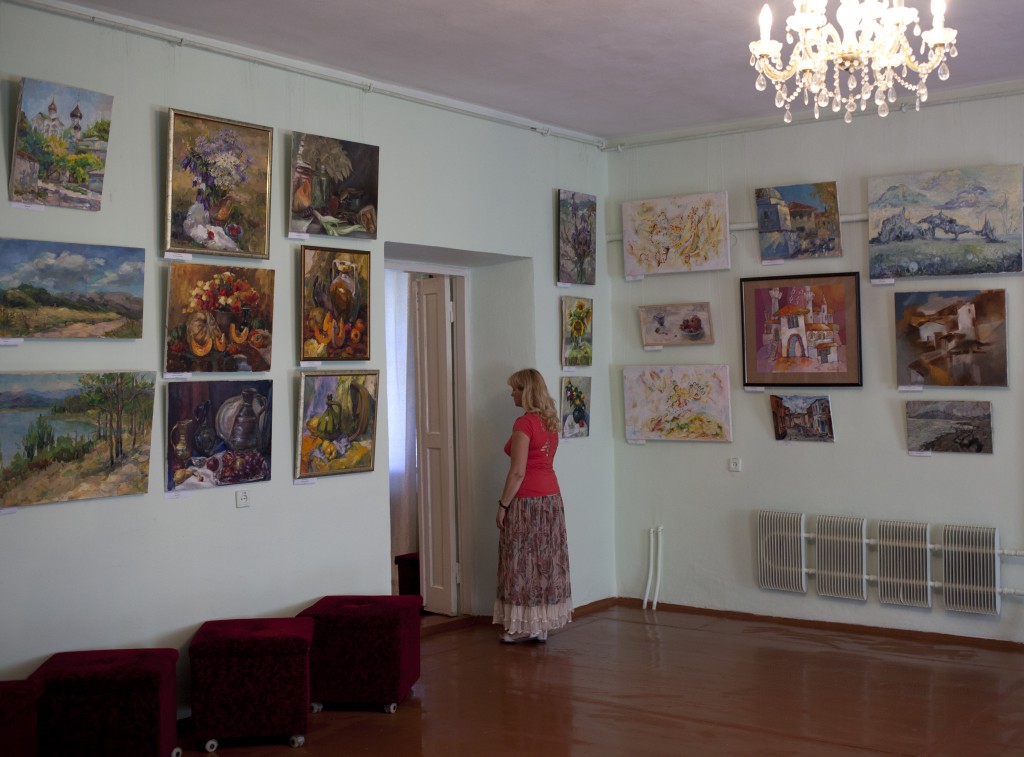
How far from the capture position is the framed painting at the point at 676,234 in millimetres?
7637

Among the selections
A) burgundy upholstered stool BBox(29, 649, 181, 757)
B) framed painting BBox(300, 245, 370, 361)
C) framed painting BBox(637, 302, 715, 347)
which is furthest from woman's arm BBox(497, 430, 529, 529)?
burgundy upholstered stool BBox(29, 649, 181, 757)

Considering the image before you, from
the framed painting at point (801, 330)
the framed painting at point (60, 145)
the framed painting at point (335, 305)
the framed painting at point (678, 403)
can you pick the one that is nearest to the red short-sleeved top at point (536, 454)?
the framed painting at point (335, 305)

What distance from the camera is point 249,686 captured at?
493cm

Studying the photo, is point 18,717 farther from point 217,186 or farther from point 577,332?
point 577,332

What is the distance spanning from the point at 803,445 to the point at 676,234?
1.87 metres

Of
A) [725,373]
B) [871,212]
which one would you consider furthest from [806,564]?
[871,212]

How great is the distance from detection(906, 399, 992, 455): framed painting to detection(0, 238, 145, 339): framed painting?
499 centimetres

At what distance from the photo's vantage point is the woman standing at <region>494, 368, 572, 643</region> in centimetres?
679

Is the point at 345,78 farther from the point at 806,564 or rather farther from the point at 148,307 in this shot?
the point at 806,564

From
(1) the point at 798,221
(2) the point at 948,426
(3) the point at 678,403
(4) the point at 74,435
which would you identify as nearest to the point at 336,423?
(4) the point at 74,435

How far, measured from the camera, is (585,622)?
7.52 meters

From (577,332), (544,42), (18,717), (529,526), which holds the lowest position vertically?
(18,717)

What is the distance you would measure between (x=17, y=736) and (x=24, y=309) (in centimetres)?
187

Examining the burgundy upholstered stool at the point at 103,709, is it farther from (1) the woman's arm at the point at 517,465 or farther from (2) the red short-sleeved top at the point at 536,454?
(2) the red short-sleeved top at the point at 536,454
